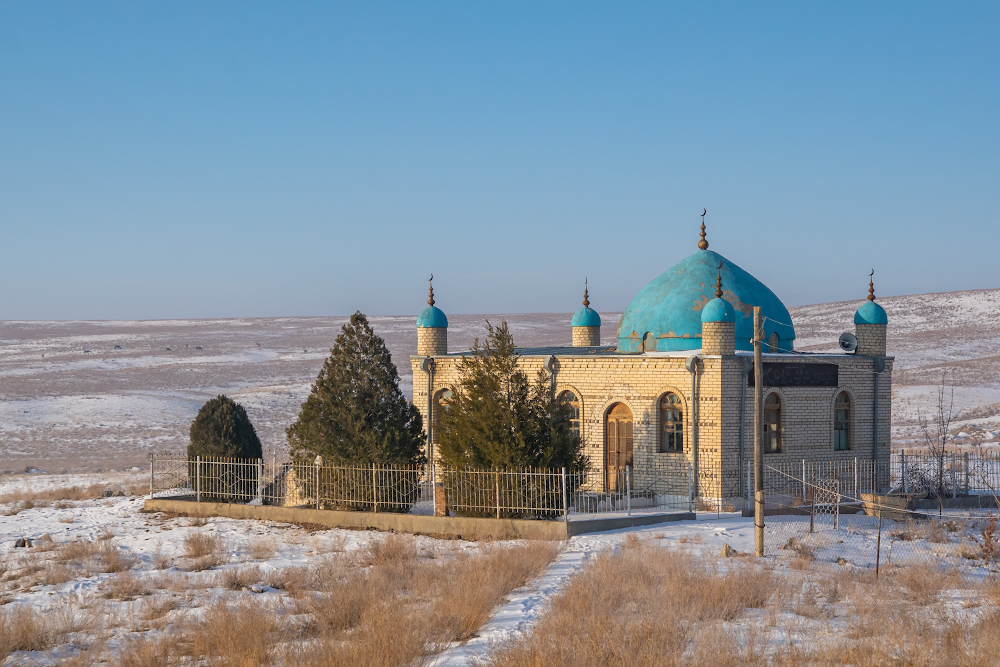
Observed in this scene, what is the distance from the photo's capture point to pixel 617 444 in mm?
23016

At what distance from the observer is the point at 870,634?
1057 cm

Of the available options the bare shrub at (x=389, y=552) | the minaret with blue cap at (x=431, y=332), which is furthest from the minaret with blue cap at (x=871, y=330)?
the bare shrub at (x=389, y=552)

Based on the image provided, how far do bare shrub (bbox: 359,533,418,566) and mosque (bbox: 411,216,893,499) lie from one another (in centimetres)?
632

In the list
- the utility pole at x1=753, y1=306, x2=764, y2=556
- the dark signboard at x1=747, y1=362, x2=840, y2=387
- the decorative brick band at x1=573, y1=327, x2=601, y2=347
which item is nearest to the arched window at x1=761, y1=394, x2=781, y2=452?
the dark signboard at x1=747, y1=362, x2=840, y2=387

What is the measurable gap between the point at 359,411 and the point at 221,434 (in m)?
4.54

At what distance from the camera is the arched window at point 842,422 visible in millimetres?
23438

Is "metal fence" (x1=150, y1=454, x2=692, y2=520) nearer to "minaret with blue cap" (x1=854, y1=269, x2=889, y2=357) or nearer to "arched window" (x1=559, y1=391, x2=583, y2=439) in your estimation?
"arched window" (x1=559, y1=391, x2=583, y2=439)

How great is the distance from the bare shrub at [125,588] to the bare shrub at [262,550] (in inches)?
105

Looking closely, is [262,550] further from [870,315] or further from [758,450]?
[870,315]

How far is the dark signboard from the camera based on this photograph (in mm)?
22109

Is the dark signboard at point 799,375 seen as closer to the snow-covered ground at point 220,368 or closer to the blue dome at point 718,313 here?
the blue dome at point 718,313

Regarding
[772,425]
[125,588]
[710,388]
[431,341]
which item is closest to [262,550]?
[125,588]

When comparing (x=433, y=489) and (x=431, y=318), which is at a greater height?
(x=431, y=318)

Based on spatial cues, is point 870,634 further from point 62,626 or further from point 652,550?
point 62,626
